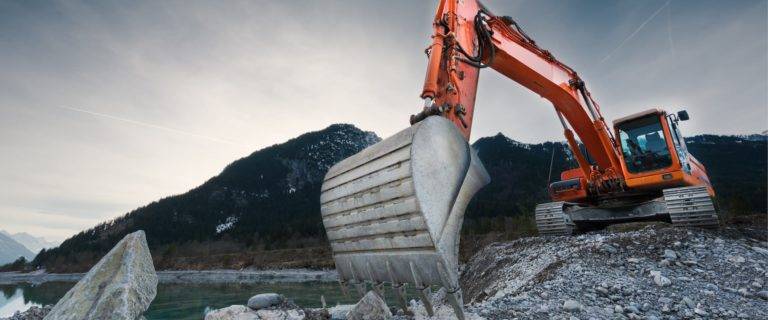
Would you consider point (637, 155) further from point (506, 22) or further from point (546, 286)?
point (546, 286)

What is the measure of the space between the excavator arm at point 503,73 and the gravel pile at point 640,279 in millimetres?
A: 2382

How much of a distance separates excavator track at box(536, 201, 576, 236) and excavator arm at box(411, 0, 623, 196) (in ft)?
3.81

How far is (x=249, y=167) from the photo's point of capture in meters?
122

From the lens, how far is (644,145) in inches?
364

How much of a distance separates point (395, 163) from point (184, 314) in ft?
43.2

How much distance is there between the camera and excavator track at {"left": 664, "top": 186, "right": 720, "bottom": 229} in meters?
7.63

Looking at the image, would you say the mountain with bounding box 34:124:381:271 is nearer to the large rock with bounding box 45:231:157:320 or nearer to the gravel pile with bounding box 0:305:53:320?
the gravel pile with bounding box 0:305:53:320

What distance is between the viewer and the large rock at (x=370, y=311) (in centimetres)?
478

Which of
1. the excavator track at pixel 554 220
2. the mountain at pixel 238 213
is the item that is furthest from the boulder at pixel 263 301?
the mountain at pixel 238 213

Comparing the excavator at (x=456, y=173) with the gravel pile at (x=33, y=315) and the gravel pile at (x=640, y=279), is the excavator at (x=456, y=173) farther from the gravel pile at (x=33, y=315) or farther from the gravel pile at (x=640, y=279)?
the gravel pile at (x=33, y=315)

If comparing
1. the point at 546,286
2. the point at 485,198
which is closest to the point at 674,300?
the point at 546,286

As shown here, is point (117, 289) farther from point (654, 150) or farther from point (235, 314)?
point (654, 150)

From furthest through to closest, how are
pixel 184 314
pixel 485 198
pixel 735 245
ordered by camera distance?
1. pixel 485 198
2. pixel 184 314
3. pixel 735 245

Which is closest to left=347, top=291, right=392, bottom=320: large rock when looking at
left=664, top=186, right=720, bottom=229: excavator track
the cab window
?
left=664, top=186, right=720, bottom=229: excavator track
